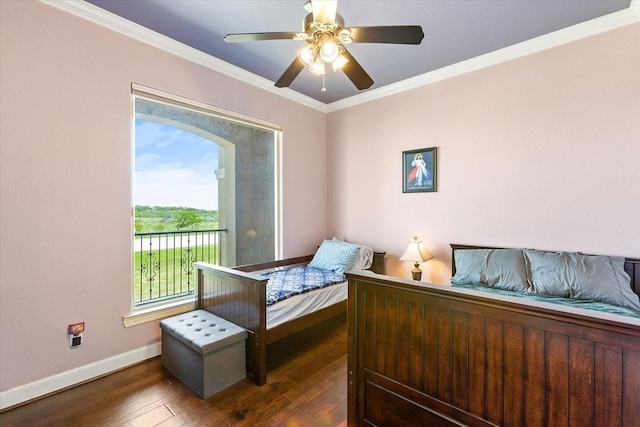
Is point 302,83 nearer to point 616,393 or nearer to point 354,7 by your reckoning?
point 354,7

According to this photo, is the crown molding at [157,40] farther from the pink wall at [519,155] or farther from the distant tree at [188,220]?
the distant tree at [188,220]

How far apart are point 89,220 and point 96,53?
1336 mm

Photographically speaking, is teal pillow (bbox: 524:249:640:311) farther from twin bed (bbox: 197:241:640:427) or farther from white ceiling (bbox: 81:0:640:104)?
white ceiling (bbox: 81:0:640:104)

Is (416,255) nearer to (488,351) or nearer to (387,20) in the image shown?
(488,351)

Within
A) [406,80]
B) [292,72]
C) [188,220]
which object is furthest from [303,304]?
[406,80]

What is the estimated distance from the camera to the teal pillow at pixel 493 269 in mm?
2516

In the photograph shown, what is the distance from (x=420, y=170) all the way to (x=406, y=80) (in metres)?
1.12

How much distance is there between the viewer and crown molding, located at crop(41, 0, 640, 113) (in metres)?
2.26

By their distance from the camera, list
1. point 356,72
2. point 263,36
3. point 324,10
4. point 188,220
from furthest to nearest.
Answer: point 188,220, point 356,72, point 263,36, point 324,10

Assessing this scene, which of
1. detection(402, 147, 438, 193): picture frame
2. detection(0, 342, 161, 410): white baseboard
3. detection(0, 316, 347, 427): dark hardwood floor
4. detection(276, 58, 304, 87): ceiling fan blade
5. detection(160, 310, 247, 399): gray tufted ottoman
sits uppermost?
detection(276, 58, 304, 87): ceiling fan blade

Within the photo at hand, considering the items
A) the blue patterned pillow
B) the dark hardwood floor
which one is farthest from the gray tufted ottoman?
the blue patterned pillow

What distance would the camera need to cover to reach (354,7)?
225 centimetres

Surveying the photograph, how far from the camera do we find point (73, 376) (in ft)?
7.18

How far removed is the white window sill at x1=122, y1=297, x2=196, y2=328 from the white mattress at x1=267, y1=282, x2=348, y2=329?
1.03 metres
